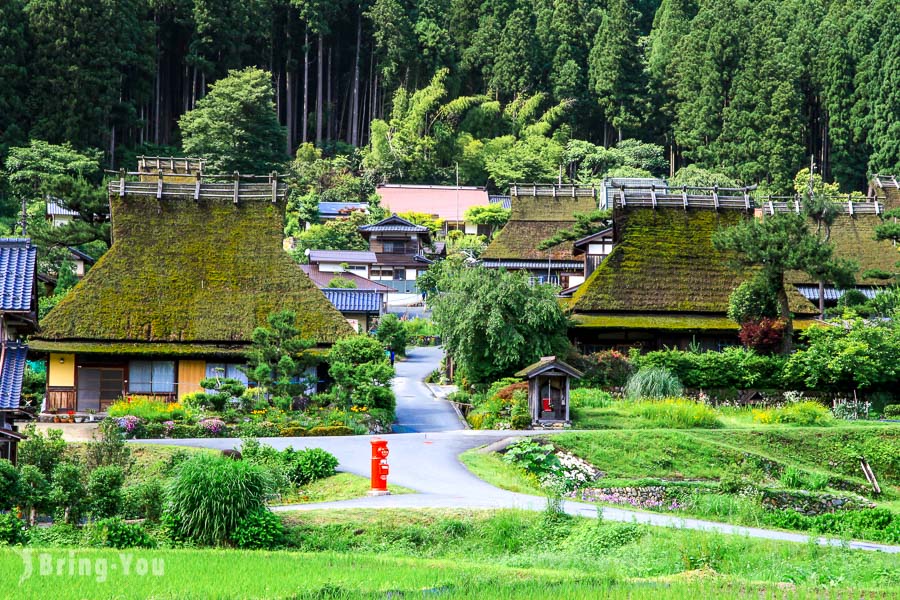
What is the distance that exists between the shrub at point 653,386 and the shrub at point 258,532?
51.3 feet

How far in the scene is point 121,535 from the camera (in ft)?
53.7

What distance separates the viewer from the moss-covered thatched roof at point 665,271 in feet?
118

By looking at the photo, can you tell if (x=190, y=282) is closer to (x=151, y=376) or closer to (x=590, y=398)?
(x=151, y=376)

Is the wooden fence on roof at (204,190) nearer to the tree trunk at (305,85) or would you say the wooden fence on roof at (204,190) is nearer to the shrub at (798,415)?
the shrub at (798,415)

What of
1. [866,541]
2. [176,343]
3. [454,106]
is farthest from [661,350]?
[454,106]

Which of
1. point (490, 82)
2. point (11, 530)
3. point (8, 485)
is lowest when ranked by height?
point (11, 530)

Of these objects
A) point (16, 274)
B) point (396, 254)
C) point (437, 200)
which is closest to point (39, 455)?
point (16, 274)

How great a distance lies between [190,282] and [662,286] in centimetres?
1381

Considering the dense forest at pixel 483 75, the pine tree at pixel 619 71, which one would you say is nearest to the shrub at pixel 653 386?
the dense forest at pixel 483 75

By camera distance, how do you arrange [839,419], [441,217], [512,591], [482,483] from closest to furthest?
[512,591] → [482,483] → [839,419] → [441,217]

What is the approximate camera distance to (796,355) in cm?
3203

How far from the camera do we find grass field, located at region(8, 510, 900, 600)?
13.2m

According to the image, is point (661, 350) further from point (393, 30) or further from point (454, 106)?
point (393, 30)

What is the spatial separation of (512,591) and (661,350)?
21852 mm
